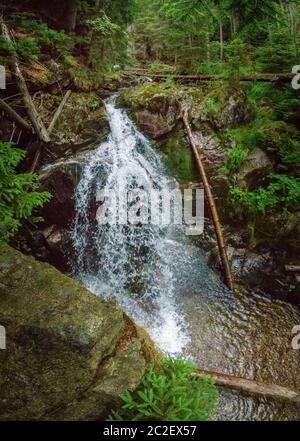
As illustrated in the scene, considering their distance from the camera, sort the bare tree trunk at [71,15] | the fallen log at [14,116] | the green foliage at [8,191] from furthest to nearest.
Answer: the bare tree trunk at [71,15], the fallen log at [14,116], the green foliage at [8,191]

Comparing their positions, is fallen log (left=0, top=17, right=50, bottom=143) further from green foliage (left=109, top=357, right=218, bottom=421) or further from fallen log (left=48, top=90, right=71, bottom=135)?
green foliage (left=109, top=357, right=218, bottom=421)

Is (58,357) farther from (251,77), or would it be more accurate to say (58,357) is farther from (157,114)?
(251,77)

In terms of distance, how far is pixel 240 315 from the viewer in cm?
693

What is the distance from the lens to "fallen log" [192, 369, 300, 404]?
5113 millimetres

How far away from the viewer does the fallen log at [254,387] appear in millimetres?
5113

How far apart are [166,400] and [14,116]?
7.07 metres

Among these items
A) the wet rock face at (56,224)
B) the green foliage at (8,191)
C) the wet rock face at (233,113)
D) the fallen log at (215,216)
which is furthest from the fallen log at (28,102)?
Result: the wet rock face at (233,113)

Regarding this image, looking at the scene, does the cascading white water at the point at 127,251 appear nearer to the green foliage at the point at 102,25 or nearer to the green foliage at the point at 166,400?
the green foliage at the point at 166,400

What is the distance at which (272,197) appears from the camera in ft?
26.9

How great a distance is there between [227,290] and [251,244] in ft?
4.89

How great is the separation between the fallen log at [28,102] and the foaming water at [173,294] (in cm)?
133

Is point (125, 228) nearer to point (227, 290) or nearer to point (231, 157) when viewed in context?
point (227, 290)

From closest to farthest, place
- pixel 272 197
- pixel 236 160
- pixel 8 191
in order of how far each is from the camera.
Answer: pixel 8 191 < pixel 272 197 < pixel 236 160

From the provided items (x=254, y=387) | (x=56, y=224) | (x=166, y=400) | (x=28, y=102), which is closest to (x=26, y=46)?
(x=28, y=102)
